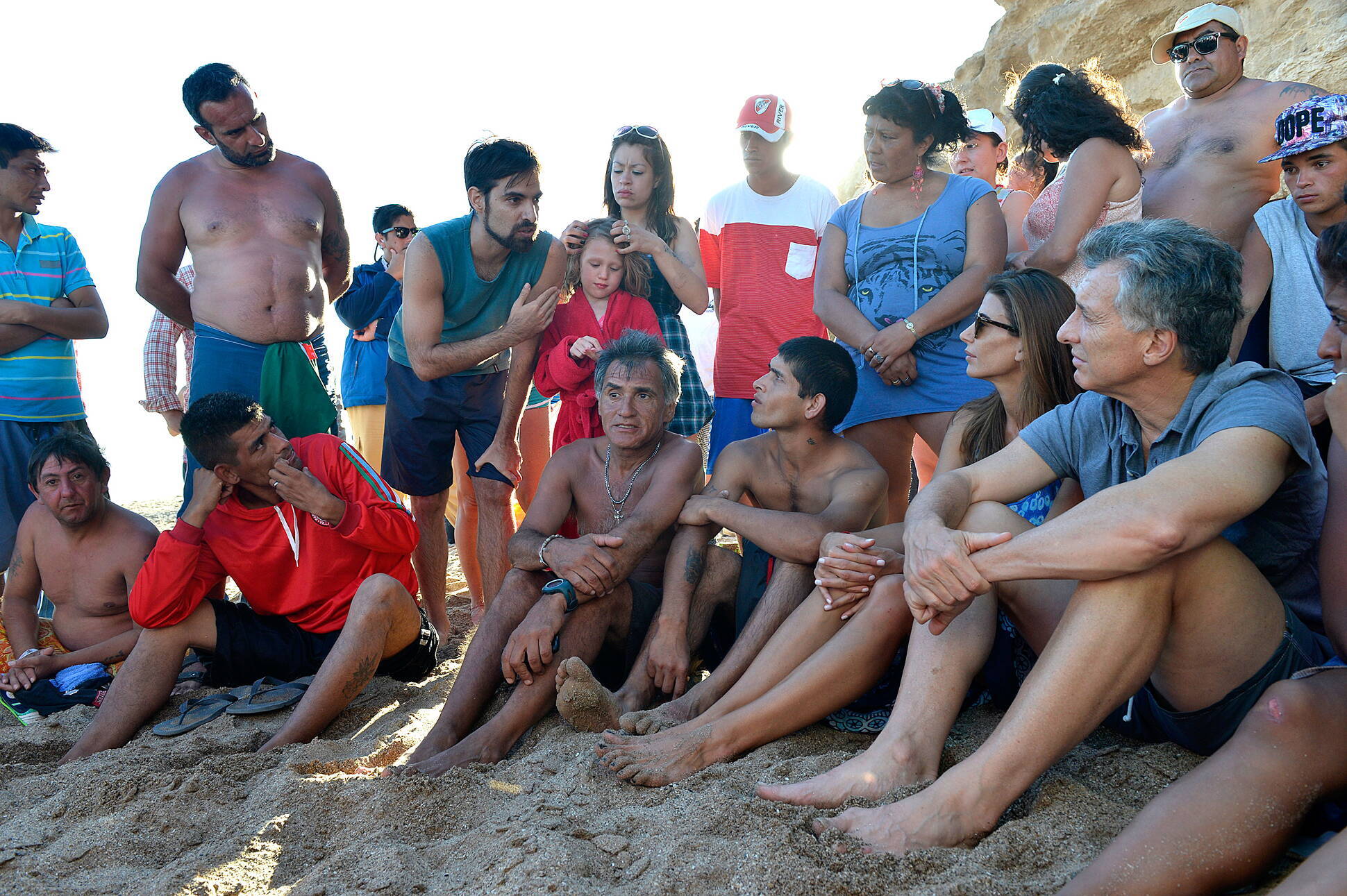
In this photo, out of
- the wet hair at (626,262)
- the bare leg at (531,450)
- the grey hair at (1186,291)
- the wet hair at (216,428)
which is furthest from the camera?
the bare leg at (531,450)

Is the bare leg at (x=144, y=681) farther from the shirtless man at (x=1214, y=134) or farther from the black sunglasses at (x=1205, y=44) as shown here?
the black sunglasses at (x=1205, y=44)

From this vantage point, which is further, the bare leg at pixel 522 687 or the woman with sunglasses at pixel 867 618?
the bare leg at pixel 522 687

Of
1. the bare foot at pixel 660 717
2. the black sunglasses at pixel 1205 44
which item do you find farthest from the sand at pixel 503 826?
the black sunglasses at pixel 1205 44

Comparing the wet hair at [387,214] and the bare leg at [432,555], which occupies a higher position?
the wet hair at [387,214]

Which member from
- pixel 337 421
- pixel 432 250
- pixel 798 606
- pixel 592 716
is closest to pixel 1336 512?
pixel 798 606

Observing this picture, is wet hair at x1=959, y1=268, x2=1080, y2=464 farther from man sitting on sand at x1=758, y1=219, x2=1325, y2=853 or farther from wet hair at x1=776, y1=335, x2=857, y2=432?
wet hair at x1=776, y1=335, x2=857, y2=432

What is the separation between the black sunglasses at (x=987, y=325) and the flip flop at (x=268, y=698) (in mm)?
2477

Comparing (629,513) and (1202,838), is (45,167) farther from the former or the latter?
(1202,838)

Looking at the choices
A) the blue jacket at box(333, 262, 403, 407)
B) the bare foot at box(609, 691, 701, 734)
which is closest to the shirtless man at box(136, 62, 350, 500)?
the blue jacket at box(333, 262, 403, 407)

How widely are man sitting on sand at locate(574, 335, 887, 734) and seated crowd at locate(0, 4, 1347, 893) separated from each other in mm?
14

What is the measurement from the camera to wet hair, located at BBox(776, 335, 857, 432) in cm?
338

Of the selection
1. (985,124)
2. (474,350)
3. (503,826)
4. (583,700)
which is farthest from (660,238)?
(503,826)

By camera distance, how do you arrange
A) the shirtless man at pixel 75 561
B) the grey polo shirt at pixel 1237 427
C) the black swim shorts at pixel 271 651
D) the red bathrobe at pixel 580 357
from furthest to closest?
the red bathrobe at pixel 580 357 < the shirtless man at pixel 75 561 < the black swim shorts at pixel 271 651 < the grey polo shirt at pixel 1237 427

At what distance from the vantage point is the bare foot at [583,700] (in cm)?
270
